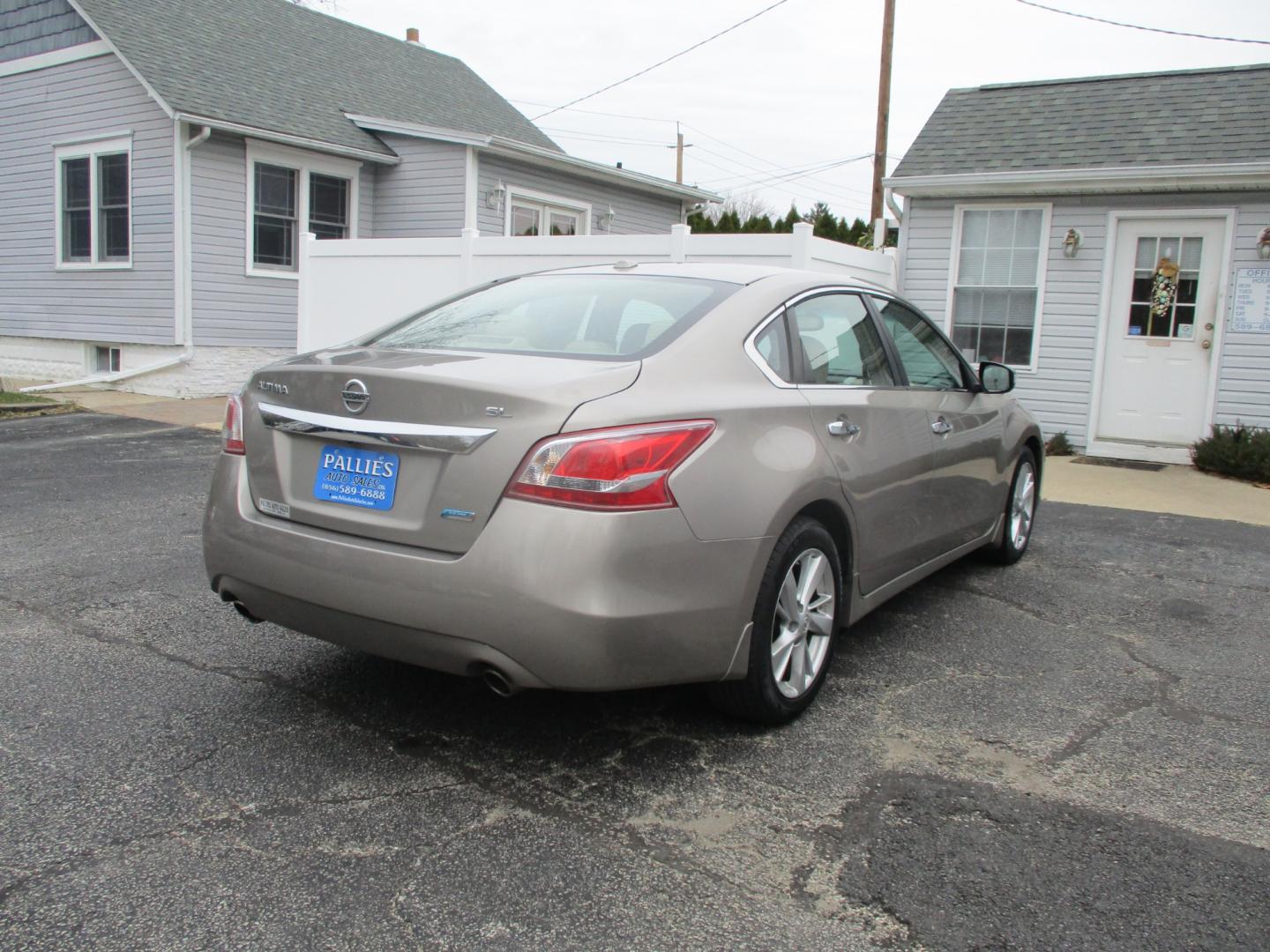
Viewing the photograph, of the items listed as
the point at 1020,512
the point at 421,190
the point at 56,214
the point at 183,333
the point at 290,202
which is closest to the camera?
the point at 1020,512

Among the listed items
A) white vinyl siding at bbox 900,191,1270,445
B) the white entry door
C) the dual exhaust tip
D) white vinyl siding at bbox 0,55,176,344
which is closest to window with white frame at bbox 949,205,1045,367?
white vinyl siding at bbox 900,191,1270,445

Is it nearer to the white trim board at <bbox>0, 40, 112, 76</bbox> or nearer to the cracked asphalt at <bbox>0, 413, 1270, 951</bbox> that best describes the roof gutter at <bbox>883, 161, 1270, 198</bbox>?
the cracked asphalt at <bbox>0, 413, 1270, 951</bbox>

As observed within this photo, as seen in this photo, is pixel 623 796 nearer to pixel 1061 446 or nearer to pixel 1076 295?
pixel 1061 446

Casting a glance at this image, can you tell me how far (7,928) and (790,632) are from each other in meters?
2.24

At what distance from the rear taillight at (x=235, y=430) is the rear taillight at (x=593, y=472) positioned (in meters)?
1.13

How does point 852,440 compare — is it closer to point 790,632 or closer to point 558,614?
point 790,632

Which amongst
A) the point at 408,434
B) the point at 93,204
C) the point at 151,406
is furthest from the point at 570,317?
the point at 93,204

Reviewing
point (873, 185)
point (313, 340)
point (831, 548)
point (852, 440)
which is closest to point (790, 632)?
point (831, 548)

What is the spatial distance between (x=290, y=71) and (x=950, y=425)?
46.6ft

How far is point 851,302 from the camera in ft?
14.3

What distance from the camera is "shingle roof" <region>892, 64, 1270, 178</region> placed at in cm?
1030

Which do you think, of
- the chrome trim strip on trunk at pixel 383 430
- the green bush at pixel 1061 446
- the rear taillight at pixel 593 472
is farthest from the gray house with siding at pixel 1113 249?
Answer: the chrome trim strip on trunk at pixel 383 430

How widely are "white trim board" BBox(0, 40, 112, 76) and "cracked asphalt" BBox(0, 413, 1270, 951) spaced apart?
39.6 ft

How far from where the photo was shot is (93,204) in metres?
14.5
